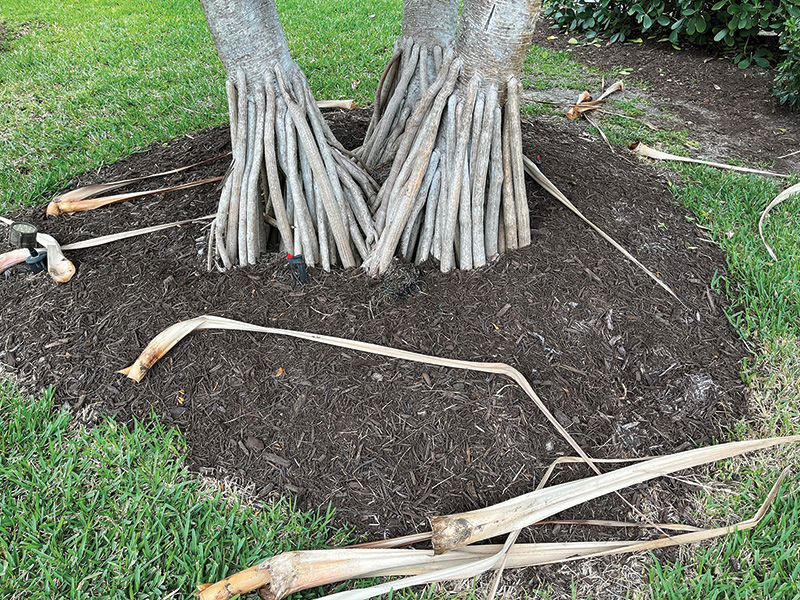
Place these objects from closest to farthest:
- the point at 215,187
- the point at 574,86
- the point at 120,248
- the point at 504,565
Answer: the point at 504,565
the point at 120,248
the point at 215,187
the point at 574,86

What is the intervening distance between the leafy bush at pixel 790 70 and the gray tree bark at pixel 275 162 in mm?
4084

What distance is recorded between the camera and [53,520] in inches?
82.4

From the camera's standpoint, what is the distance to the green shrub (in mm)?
5441

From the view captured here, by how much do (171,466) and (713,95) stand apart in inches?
225

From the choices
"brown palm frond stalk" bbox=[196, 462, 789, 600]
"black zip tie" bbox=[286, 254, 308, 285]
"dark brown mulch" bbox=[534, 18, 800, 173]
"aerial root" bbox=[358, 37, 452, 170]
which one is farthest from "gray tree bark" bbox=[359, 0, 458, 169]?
"dark brown mulch" bbox=[534, 18, 800, 173]

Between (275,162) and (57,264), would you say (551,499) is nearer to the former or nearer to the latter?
(275,162)

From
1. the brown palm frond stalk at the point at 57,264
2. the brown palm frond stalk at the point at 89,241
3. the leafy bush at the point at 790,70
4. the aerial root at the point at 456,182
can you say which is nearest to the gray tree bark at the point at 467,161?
the aerial root at the point at 456,182

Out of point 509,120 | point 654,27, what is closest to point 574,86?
point 654,27

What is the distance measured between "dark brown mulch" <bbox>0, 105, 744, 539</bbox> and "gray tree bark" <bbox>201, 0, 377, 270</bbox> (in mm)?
183

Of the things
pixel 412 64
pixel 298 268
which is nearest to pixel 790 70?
pixel 412 64

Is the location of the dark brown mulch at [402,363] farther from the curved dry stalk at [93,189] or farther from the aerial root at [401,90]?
the aerial root at [401,90]

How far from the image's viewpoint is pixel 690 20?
5.88 meters

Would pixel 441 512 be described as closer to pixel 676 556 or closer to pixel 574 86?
pixel 676 556

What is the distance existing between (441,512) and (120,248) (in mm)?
2277
